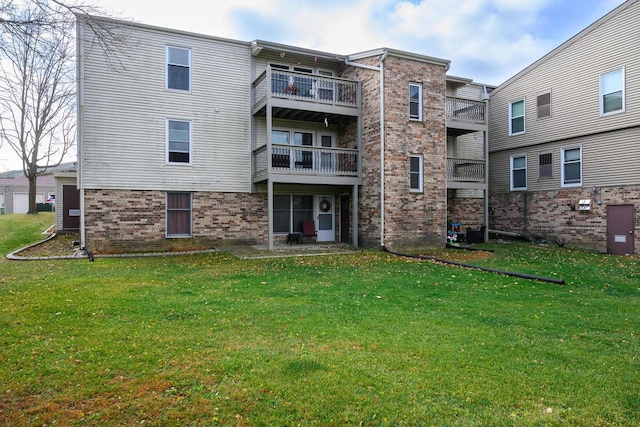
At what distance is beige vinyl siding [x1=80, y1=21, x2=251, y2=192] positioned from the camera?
13.5m

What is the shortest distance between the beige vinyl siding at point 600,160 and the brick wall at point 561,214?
0.32 metres

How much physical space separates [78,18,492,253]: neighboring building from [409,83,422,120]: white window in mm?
53

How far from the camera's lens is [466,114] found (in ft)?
56.7

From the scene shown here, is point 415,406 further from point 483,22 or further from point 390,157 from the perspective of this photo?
point 483,22

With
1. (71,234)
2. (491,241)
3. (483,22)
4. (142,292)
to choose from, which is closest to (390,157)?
(491,241)

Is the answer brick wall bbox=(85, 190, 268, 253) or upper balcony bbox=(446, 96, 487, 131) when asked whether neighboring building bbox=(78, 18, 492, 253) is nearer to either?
brick wall bbox=(85, 190, 268, 253)

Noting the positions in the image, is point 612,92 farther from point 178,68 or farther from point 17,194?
point 17,194

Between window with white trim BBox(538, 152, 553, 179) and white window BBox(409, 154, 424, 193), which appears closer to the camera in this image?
white window BBox(409, 154, 424, 193)

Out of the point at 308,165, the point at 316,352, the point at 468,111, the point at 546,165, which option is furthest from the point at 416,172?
the point at 316,352

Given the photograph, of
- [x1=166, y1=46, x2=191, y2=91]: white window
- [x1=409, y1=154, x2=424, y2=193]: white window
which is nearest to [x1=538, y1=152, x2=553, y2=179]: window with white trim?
[x1=409, y1=154, x2=424, y2=193]: white window

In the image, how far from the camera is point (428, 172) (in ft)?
49.4

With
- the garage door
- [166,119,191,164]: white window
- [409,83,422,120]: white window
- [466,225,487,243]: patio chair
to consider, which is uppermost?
[409,83,422,120]: white window

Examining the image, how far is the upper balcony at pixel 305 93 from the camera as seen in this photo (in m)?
14.2

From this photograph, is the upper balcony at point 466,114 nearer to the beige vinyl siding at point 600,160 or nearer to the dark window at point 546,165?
the beige vinyl siding at point 600,160
